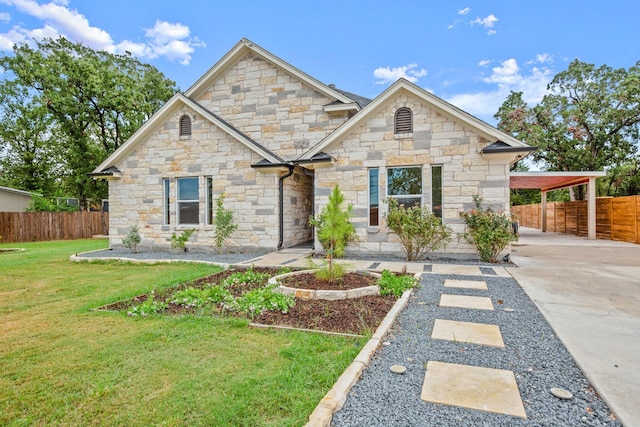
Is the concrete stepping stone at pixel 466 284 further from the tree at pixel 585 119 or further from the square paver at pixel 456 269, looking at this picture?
the tree at pixel 585 119

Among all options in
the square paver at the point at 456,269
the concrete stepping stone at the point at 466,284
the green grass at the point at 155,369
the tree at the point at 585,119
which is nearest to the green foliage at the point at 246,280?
the green grass at the point at 155,369

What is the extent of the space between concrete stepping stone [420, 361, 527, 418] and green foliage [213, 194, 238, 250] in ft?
29.8

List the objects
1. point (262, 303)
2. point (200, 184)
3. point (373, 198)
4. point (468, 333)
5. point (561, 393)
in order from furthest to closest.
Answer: point (200, 184), point (373, 198), point (262, 303), point (468, 333), point (561, 393)

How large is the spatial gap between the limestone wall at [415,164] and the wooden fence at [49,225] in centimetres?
1818

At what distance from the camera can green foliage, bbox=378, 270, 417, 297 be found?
5559 millimetres

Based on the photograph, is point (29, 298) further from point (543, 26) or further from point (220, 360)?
point (543, 26)

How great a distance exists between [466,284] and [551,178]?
619 inches

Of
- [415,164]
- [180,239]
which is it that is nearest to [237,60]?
[180,239]

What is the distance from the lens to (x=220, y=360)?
323 centimetres

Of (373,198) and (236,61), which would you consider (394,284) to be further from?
(236,61)

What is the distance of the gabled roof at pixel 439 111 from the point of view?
876cm

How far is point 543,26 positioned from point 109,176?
18799 mm

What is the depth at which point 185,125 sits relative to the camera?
11.8m

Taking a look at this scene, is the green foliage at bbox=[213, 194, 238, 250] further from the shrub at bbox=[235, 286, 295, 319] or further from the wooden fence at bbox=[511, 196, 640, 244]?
the wooden fence at bbox=[511, 196, 640, 244]
